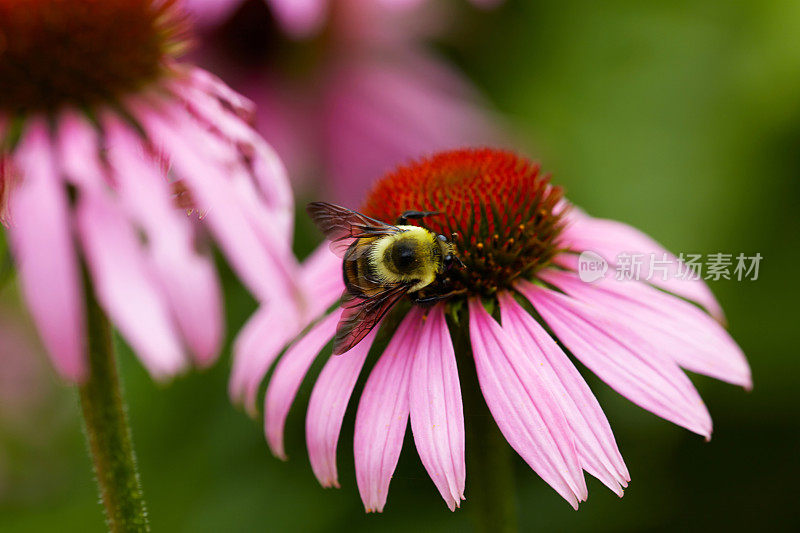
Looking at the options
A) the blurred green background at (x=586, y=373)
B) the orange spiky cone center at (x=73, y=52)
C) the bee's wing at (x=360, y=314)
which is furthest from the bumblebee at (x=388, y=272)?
the blurred green background at (x=586, y=373)

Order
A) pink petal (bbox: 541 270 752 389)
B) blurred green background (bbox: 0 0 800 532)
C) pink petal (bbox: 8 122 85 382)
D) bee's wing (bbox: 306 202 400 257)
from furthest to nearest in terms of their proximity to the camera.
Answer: blurred green background (bbox: 0 0 800 532)
bee's wing (bbox: 306 202 400 257)
pink petal (bbox: 541 270 752 389)
pink petal (bbox: 8 122 85 382)

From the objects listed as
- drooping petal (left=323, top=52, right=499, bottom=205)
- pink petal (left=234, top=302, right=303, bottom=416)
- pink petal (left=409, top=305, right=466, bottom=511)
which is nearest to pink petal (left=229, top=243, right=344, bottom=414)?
pink petal (left=234, top=302, right=303, bottom=416)

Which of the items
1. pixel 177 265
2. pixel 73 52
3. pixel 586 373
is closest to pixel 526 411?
pixel 177 265

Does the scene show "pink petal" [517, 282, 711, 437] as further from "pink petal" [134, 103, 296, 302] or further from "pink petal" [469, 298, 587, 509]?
"pink petal" [134, 103, 296, 302]

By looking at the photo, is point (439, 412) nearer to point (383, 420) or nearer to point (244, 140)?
point (383, 420)

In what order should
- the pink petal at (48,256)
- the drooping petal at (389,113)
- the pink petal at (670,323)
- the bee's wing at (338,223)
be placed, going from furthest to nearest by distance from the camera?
the drooping petal at (389,113) < the bee's wing at (338,223) < the pink petal at (670,323) < the pink petal at (48,256)

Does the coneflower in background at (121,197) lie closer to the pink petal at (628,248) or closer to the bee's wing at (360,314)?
the bee's wing at (360,314)
